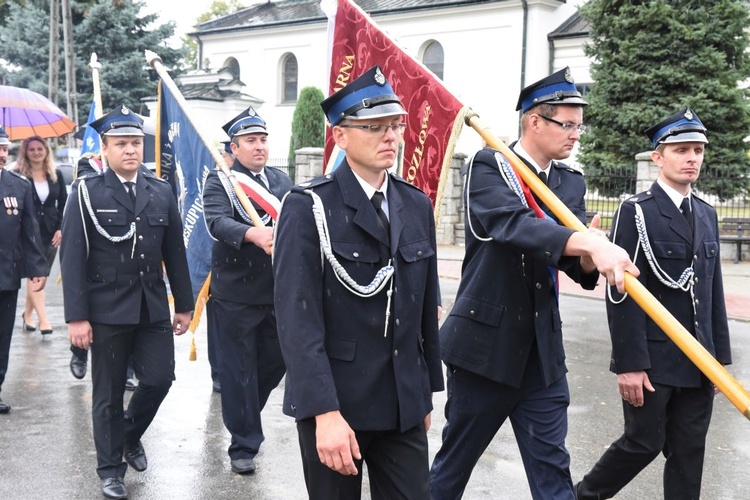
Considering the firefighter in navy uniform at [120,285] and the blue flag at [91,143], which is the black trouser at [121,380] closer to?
the firefighter in navy uniform at [120,285]

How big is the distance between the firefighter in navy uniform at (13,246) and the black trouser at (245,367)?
82.0 inches

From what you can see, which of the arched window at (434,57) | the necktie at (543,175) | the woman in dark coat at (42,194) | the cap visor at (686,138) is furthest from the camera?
the arched window at (434,57)

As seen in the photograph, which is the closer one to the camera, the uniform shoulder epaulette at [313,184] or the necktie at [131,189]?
the uniform shoulder epaulette at [313,184]

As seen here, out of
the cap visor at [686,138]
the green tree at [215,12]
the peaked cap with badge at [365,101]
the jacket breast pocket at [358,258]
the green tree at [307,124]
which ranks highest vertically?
the green tree at [215,12]

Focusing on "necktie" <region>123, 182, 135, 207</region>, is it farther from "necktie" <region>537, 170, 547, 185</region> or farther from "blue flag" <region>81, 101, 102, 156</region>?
"blue flag" <region>81, 101, 102, 156</region>

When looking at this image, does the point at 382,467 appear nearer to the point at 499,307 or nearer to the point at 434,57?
the point at 499,307

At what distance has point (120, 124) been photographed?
18.4 ft

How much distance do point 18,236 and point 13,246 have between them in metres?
0.13

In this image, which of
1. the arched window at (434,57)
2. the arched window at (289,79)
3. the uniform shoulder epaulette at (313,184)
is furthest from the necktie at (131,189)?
the arched window at (289,79)

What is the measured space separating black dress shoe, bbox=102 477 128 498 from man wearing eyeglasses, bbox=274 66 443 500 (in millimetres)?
2179

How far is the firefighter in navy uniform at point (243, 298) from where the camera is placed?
5.80m

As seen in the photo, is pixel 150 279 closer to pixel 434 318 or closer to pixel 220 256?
pixel 220 256

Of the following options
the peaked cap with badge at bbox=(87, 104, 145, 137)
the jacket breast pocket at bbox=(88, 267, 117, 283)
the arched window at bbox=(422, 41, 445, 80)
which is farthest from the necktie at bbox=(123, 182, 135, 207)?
the arched window at bbox=(422, 41, 445, 80)

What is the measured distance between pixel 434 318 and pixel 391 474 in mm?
593
